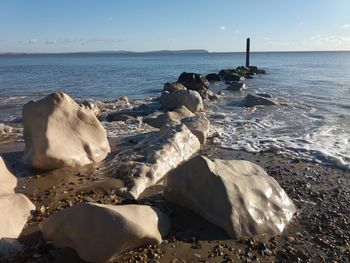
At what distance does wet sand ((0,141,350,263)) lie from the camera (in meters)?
4.27

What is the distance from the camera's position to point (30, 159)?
6973mm

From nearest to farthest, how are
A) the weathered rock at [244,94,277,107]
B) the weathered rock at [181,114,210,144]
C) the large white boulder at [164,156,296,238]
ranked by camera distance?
the large white boulder at [164,156,296,238] < the weathered rock at [181,114,210,144] < the weathered rock at [244,94,277,107]

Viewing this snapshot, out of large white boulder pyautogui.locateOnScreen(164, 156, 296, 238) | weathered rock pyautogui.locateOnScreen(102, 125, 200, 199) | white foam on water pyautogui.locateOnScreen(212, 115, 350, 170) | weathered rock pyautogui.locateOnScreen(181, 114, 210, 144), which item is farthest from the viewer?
weathered rock pyautogui.locateOnScreen(181, 114, 210, 144)

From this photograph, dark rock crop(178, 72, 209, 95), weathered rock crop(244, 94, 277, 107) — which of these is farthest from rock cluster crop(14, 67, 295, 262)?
dark rock crop(178, 72, 209, 95)

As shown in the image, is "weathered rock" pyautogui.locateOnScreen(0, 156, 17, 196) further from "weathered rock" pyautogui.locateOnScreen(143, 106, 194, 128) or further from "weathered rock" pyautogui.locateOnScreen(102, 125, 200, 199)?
"weathered rock" pyautogui.locateOnScreen(143, 106, 194, 128)

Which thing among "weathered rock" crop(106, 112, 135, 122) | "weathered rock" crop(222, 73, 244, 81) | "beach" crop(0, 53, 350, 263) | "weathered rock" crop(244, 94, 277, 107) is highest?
"beach" crop(0, 53, 350, 263)

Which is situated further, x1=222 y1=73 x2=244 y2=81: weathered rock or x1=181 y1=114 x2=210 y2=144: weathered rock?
x1=222 y1=73 x2=244 y2=81: weathered rock

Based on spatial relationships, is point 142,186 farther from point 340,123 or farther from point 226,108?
point 226,108

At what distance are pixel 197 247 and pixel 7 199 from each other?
2.29 meters

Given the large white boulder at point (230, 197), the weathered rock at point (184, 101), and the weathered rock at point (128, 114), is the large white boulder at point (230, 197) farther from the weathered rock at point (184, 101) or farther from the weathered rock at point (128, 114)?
the weathered rock at point (184, 101)

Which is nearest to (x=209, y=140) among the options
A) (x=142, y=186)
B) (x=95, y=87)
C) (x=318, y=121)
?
(x=142, y=186)

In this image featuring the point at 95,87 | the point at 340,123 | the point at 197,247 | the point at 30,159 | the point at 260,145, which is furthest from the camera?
the point at 95,87

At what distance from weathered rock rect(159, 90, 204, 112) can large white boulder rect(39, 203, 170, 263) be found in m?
10.2

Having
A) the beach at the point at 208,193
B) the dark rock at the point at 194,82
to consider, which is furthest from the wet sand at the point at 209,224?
the dark rock at the point at 194,82
